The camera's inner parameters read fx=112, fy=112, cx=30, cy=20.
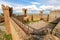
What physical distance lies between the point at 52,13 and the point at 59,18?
1340 millimetres

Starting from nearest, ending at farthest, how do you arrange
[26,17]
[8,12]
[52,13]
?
[8,12]
[52,13]
[26,17]

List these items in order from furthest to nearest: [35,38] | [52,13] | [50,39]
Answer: [52,13] → [35,38] → [50,39]

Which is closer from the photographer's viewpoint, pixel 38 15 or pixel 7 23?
pixel 7 23

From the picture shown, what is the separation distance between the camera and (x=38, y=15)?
667 inches

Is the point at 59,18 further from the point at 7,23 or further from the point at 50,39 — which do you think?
the point at 50,39

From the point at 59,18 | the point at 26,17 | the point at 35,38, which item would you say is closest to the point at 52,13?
the point at 59,18

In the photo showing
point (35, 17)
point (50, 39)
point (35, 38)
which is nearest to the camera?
point (50, 39)

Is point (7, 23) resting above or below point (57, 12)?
below

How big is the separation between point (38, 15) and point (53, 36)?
15.0 metres

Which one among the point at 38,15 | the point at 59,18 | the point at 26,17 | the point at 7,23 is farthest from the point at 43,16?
the point at 7,23

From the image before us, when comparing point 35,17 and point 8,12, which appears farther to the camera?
point 35,17

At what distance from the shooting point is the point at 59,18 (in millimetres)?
11508

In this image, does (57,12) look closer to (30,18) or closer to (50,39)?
(30,18)

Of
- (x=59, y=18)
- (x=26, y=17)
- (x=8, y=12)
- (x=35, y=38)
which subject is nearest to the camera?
(x=35, y=38)
